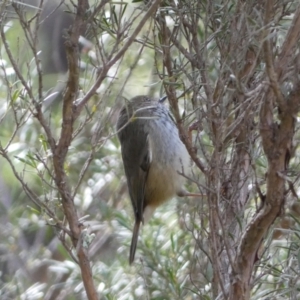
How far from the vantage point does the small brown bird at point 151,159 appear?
362 centimetres

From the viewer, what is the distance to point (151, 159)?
3.71 meters

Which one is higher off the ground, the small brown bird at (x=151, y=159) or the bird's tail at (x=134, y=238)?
the small brown bird at (x=151, y=159)

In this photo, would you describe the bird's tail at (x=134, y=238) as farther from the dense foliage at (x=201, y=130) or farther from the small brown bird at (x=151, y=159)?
the small brown bird at (x=151, y=159)

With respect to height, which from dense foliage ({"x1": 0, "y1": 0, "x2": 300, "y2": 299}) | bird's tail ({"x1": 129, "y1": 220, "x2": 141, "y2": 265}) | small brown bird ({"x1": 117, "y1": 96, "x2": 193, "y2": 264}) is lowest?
bird's tail ({"x1": 129, "y1": 220, "x2": 141, "y2": 265})

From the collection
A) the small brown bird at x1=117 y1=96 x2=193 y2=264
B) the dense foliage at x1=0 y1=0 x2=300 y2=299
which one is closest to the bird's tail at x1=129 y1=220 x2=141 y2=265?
the dense foliage at x1=0 y1=0 x2=300 y2=299

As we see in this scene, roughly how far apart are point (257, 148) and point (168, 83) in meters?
0.42

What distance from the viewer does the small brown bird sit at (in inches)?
143

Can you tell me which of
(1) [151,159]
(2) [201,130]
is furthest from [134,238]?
(2) [201,130]

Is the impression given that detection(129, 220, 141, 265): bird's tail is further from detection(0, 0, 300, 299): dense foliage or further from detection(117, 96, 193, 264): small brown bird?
detection(117, 96, 193, 264): small brown bird

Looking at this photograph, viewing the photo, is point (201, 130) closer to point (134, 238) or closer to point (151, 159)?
point (134, 238)

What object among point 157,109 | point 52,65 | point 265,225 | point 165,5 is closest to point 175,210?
point 157,109

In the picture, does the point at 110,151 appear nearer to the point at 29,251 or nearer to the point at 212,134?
the point at 29,251

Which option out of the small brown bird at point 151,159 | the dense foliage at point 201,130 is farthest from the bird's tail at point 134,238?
the small brown bird at point 151,159

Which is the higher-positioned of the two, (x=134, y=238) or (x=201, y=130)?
(x=201, y=130)
